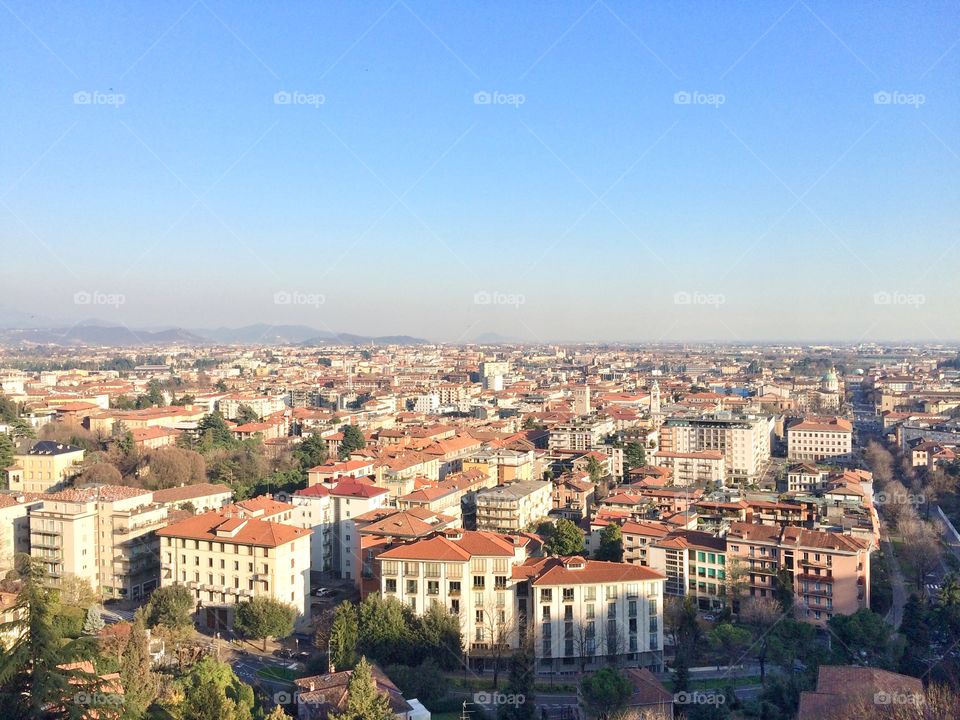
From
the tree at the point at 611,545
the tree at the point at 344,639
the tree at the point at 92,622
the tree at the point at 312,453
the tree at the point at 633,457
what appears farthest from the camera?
the tree at the point at 633,457

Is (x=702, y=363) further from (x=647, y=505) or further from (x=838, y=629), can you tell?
(x=838, y=629)

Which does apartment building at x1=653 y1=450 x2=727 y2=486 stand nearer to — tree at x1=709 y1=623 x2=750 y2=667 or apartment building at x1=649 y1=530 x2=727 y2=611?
apartment building at x1=649 y1=530 x2=727 y2=611

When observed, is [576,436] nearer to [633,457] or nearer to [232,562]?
[633,457]

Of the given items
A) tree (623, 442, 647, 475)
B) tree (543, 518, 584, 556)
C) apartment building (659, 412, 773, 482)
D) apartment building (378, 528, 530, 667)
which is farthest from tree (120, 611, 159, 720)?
apartment building (659, 412, 773, 482)

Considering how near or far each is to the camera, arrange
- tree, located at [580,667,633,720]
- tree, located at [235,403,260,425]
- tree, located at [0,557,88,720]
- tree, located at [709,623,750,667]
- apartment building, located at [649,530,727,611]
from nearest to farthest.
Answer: tree, located at [0,557,88,720], tree, located at [580,667,633,720], tree, located at [709,623,750,667], apartment building, located at [649,530,727,611], tree, located at [235,403,260,425]

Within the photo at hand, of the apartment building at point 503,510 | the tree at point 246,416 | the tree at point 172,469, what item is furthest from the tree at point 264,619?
the tree at point 246,416

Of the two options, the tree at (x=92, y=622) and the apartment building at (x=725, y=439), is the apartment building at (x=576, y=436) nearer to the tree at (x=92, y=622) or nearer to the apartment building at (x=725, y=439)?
the apartment building at (x=725, y=439)

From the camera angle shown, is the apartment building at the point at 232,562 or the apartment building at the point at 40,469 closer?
the apartment building at the point at 232,562

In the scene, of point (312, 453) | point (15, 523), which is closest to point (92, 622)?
point (15, 523)
